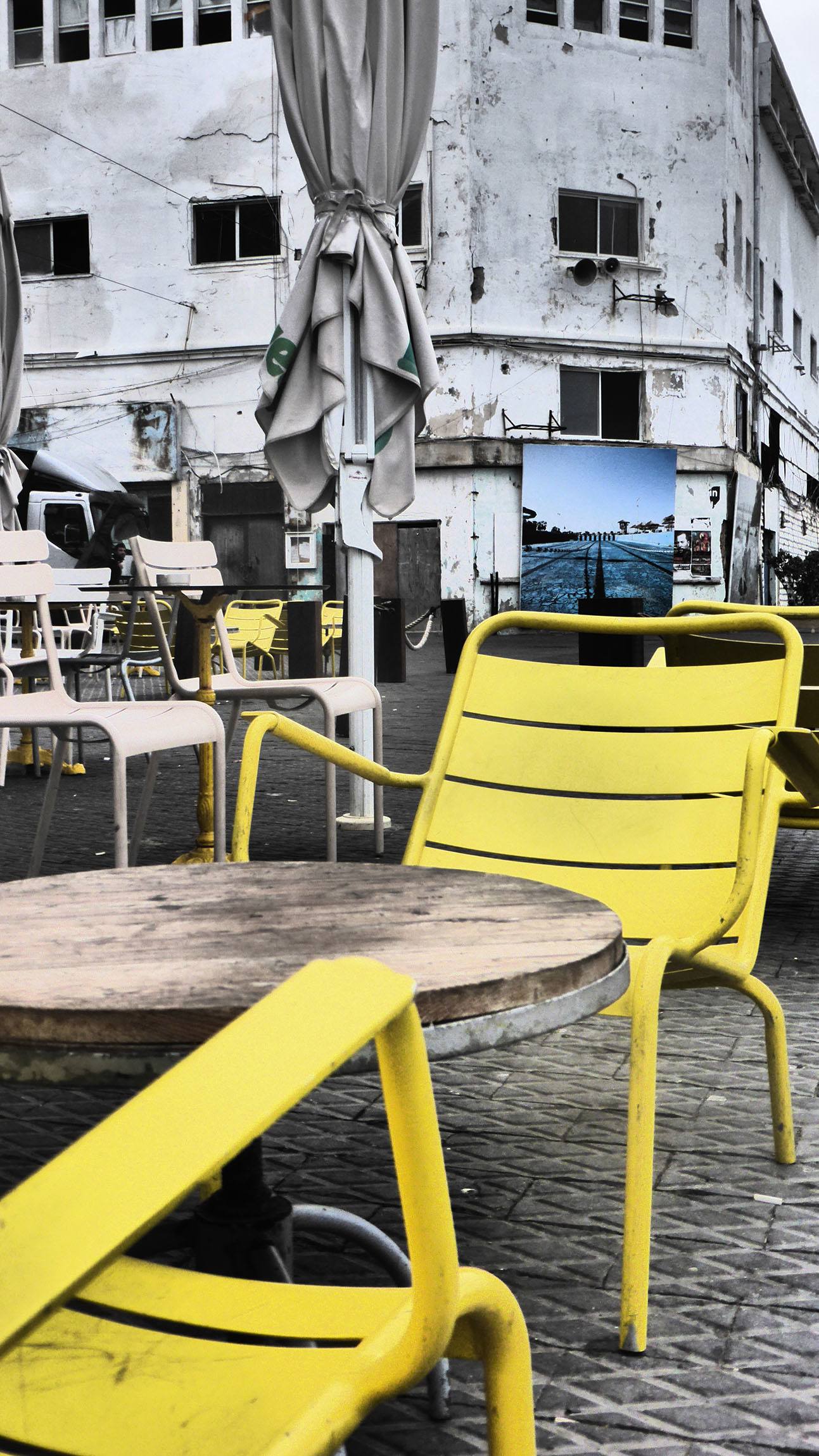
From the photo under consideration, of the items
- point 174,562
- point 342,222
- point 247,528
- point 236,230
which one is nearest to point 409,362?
point 342,222

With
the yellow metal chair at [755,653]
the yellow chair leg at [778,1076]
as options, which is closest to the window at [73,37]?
the yellow metal chair at [755,653]

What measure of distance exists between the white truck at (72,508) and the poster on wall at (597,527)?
719 centimetres

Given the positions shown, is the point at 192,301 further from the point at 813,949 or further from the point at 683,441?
the point at 813,949

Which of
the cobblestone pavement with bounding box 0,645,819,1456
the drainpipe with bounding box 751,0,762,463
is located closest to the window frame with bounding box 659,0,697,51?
the drainpipe with bounding box 751,0,762,463

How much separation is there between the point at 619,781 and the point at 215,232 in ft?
81.6

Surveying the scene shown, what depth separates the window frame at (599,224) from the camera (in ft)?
83.8

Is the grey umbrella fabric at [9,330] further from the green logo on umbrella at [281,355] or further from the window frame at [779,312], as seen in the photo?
the window frame at [779,312]

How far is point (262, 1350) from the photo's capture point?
1120 millimetres

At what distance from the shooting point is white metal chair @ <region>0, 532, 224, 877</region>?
416cm

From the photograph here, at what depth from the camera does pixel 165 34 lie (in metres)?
26.1

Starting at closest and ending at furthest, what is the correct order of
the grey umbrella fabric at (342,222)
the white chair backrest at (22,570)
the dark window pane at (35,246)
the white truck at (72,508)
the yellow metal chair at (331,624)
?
the white chair backrest at (22,570) → the grey umbrella fabric at (342,222) → the yellow metal chair at (331,624) → the white truck at (72,508) → the dark window pane at (35,246)

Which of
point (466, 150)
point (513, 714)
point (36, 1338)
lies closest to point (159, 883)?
point (36, 1338)

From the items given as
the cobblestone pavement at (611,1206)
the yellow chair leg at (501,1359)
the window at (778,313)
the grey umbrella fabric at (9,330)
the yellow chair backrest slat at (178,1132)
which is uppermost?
the window at (778,313)

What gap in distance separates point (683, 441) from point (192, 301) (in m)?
8.95
